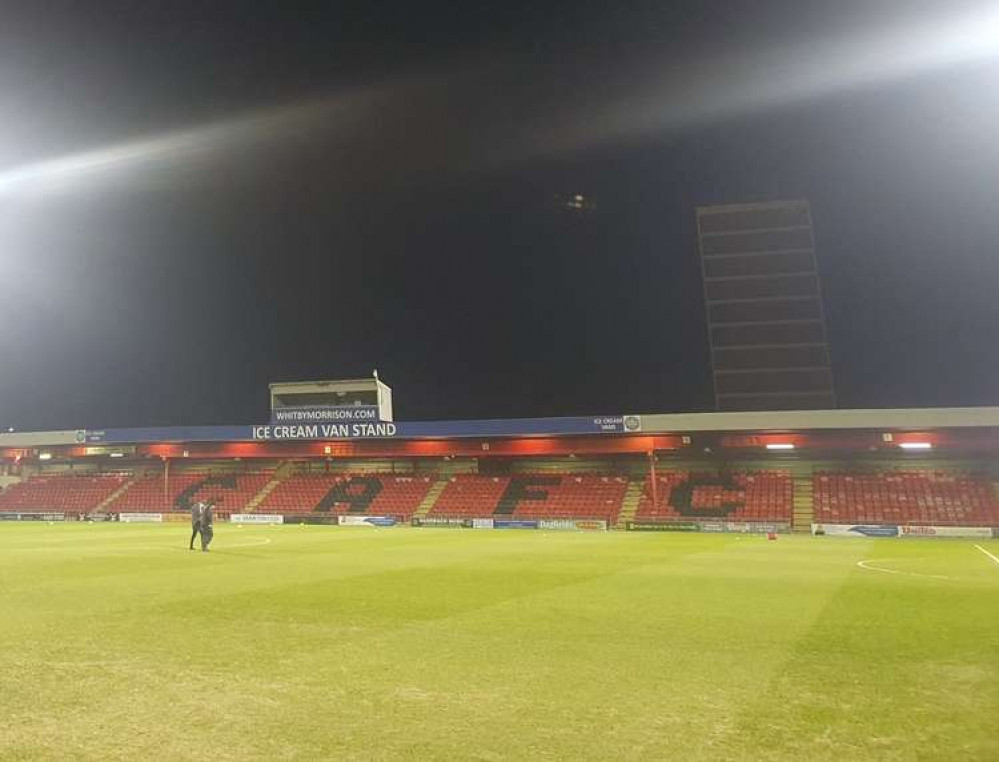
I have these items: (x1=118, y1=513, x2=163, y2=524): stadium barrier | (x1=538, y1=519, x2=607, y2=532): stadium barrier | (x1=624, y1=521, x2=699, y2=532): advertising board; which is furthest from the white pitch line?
(x1=118, y1=513, x2=163, y2=524): stadium barrier

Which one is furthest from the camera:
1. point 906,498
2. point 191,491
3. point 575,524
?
point 191,491

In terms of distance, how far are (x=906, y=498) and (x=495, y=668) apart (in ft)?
127

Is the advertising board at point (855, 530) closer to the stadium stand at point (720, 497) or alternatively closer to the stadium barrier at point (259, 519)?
the stadium stand at point (720, 497)

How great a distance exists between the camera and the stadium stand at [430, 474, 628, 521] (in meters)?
42.3

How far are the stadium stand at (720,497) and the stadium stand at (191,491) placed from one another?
29.5m

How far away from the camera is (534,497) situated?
4459 cm

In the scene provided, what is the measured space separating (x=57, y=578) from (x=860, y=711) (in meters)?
14.9

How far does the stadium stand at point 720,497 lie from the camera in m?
38.3

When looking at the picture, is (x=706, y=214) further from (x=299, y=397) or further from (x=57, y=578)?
(x=57, y=578)

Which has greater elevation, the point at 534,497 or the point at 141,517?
the point at 141,517

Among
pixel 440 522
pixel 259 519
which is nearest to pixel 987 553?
pixel 440 522

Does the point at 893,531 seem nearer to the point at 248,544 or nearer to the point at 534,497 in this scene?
the point at 534,497

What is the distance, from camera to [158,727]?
479 cm

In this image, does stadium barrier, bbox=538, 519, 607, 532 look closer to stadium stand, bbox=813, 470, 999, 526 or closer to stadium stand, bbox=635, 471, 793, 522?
stadium stand, bbox=635, 471, 793, 522
